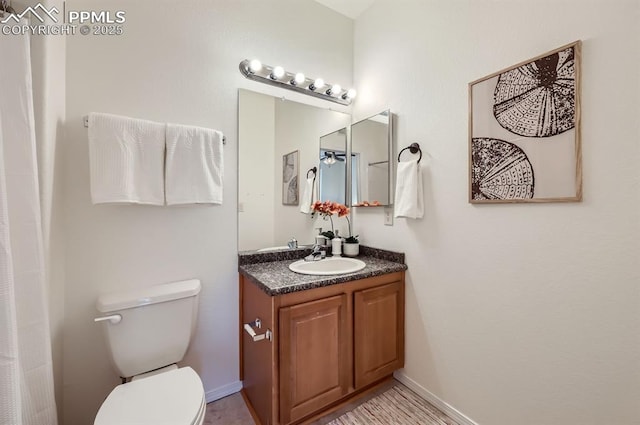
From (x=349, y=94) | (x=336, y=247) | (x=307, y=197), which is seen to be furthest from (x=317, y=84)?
(x=336, y=247)

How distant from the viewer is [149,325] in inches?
50.5

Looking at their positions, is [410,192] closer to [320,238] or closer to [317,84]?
[320,238]

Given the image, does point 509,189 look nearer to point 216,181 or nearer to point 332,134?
point 332,134

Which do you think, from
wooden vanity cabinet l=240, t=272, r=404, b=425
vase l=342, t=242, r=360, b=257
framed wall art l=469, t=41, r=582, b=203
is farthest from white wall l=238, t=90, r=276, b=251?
framed wall art l=469, t=41, r=582, b=203

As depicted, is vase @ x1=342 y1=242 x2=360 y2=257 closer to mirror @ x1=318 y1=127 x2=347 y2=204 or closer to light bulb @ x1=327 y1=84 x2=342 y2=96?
mirror @ x1=318 y1=127 x2=347 y2=204

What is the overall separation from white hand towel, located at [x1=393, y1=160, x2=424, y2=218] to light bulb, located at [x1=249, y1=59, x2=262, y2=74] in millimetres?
1178

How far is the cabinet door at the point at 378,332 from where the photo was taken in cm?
156

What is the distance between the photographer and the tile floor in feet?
4.89

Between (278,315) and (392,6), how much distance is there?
222 cm

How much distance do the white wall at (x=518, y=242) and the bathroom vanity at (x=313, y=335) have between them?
0.23 metres

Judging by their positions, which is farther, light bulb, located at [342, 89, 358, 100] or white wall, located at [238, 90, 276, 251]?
light bulb, located at [342, 89, 358, 100]

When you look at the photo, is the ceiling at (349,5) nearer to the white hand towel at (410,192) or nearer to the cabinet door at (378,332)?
the white hand towel at (410,192)

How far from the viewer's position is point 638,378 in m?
0.93

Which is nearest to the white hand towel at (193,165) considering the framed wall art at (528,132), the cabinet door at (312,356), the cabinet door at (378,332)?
the cabinet door at (312,356)
